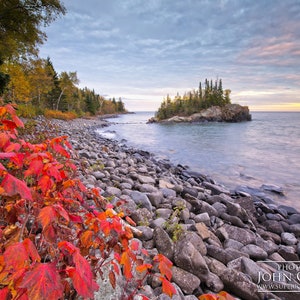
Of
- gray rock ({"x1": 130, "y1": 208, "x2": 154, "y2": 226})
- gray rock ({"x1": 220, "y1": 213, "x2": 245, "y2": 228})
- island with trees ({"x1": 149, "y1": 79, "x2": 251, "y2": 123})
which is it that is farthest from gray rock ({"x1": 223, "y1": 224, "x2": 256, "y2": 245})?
island with trees ({"x1": 149, "y1": 79, "x2": 251, "y2": 123})

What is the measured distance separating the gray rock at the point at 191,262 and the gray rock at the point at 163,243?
0.36 feet

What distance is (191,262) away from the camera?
2654 millimetres

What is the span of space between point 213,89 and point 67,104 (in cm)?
6409

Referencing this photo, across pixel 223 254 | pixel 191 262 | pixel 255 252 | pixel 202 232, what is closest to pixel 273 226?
pixel 255 252

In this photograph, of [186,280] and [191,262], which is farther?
[191,262]

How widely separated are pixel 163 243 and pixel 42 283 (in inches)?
93.9

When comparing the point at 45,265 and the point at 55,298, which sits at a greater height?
the point at 45,265

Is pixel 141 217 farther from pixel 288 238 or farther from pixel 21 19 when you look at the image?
pixel 21 19

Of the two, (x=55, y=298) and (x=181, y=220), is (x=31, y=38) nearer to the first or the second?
(x=181, y=220)

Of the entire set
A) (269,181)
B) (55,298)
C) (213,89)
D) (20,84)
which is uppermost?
(213,89)

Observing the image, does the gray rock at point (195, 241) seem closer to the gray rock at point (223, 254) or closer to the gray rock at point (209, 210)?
the gray rock at point (223, 254)

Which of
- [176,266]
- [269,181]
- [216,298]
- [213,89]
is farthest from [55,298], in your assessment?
[213,89]

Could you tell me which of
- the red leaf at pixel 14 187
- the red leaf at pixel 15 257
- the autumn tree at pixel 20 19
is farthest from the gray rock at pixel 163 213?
the autumn tree at pixel 20 19

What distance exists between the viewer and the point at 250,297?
254 centimetres
